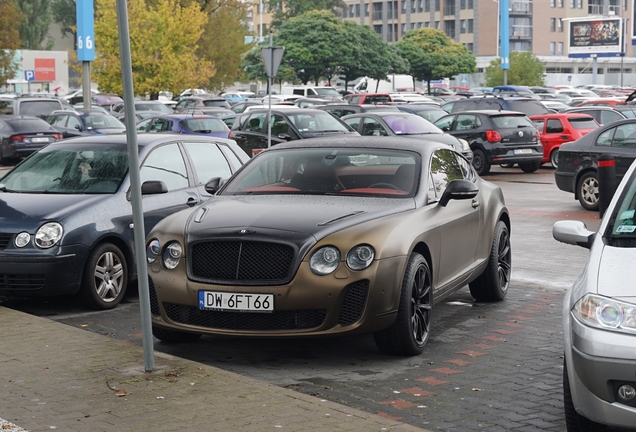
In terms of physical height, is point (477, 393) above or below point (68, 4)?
below

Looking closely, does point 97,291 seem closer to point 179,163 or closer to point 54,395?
point 179,163

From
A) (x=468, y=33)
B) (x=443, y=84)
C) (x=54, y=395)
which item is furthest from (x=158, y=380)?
(x=468, y=33)

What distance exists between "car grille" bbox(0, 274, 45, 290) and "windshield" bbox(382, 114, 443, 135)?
54.9ft

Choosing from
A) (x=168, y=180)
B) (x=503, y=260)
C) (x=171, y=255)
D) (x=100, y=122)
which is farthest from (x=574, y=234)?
(x=100, y=122)

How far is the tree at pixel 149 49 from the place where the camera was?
154 feet

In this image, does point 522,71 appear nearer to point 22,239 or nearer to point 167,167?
point 167,167

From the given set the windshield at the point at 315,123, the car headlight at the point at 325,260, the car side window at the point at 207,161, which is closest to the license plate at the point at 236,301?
the car headlight at the point at 325,260

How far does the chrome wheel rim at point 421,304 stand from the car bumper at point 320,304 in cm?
33

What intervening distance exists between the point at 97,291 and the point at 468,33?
371 feet

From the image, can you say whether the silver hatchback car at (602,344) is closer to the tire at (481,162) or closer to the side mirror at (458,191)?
the side mirror at (458,191)

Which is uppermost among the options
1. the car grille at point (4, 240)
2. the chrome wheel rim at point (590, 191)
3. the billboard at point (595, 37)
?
the billboard at point (595, 37)

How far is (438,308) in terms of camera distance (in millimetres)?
9484

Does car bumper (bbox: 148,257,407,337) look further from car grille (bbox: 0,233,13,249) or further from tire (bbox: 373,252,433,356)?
car grille (bbox: 0,233,13,249)

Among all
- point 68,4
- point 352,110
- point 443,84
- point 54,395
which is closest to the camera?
point 54,395
